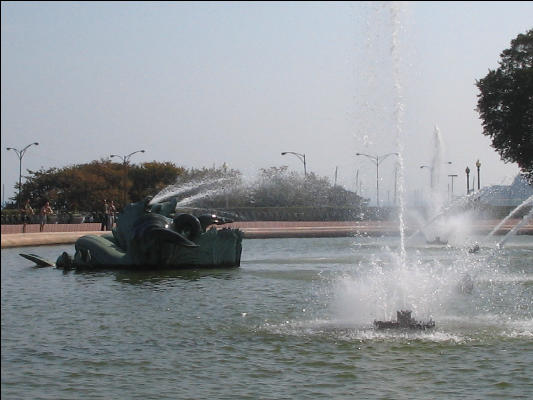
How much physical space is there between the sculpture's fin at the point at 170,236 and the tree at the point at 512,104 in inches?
1515

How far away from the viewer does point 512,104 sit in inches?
2354

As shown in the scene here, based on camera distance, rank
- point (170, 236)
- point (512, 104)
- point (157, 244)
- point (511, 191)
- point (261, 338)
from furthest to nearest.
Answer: point (511, 191) < point (512, 104) < point (157, 244) < point (170, 236) < point (261, 338)

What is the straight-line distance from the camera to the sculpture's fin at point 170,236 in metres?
25.1

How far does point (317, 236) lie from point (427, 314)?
36133mm

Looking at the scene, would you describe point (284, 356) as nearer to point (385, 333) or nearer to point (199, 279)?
point (385, 333)

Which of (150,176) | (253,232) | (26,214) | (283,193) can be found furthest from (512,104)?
(150,176)

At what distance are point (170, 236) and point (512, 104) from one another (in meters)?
40.4

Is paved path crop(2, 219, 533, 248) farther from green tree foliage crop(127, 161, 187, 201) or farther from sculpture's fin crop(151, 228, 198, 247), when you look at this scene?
green tree foliage crop(127, 161, 187, 201)

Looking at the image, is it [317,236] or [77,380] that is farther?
[317,236]

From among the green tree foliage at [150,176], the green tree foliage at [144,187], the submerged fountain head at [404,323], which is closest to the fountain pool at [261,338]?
the submerged fountain head at [404,323]

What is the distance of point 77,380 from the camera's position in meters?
11.0

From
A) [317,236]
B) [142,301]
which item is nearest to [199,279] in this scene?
[142,301]

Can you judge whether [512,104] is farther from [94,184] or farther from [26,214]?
[94,184]

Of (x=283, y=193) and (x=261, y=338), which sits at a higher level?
(x=283, y=193)
